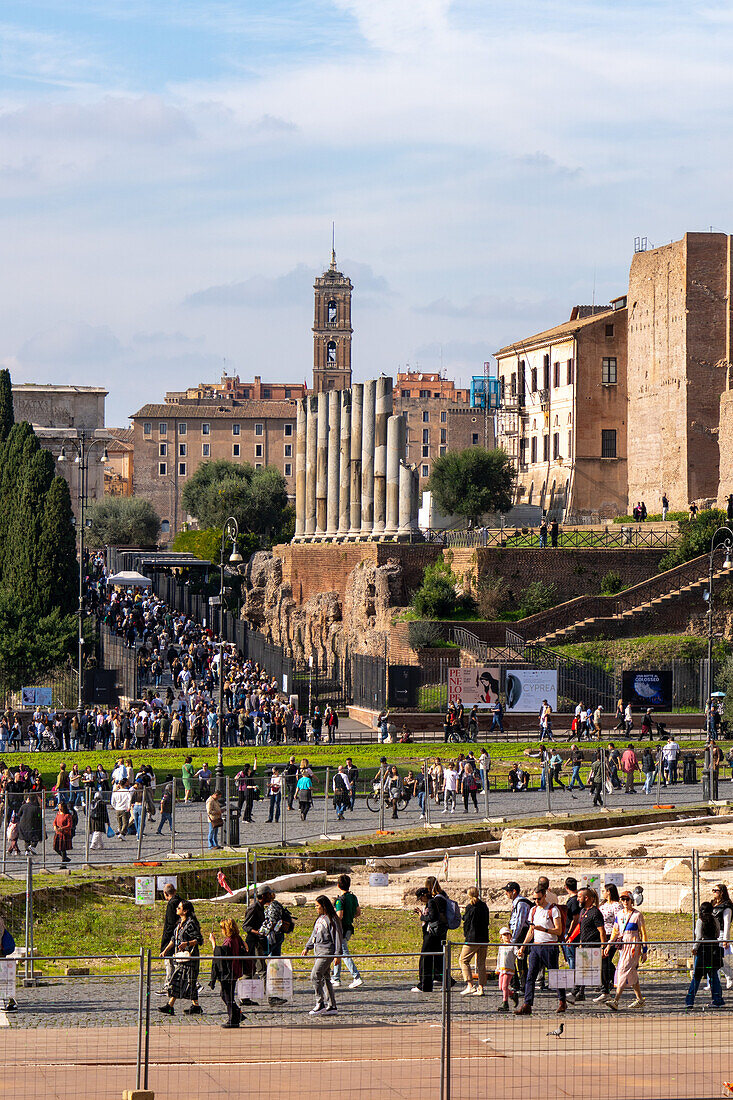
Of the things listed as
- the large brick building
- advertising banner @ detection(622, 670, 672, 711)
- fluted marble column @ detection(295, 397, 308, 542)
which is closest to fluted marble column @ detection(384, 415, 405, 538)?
fluted marble column @ detection(295, 397, 308, 542)

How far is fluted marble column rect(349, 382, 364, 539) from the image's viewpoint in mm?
67438

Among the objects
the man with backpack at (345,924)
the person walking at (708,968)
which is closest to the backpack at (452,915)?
the man with backpack at (345,924)

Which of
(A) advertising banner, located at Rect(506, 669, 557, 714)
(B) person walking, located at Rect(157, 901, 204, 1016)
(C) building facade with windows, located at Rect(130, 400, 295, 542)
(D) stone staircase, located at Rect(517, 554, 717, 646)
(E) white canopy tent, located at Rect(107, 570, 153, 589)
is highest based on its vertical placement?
(C) building facade with windows, located at Rect(130, 400, 295, 542)

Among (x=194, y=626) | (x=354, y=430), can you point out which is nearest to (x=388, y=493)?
(x=354, y=430)

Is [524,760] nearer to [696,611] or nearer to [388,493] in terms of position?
[696,611]

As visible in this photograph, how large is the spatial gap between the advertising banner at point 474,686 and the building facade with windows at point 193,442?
307 ft

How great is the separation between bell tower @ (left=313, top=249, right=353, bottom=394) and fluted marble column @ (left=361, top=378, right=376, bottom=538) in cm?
9908

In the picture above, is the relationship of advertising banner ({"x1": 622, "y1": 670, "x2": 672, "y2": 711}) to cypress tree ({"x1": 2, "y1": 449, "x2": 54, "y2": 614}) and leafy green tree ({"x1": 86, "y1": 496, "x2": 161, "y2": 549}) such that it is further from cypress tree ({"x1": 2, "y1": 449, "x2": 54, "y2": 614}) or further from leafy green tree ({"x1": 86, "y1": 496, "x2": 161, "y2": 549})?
leafy green tree ({"x1": 86, "y1": 496, "x2": 161, "y2": 549})

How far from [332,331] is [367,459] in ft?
336

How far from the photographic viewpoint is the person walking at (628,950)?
16.6 meters

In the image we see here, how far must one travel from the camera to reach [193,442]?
465 ft

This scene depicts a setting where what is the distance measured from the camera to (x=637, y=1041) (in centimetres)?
1499

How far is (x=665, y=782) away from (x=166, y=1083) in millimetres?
26738

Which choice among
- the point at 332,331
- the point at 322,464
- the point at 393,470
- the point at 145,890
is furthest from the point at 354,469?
the point at 332,331
